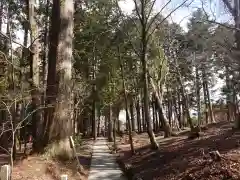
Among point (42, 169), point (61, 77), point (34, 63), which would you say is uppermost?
point (34, 63)

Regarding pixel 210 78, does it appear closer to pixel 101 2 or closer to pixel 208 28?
pixel 208 28

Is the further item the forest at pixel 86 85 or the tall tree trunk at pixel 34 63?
the tall tree trunk at pixel 34 63

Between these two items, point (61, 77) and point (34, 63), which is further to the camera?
point (34, 63)

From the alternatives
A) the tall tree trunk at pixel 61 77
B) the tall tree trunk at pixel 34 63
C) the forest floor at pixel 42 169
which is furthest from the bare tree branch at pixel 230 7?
the forest floor at pixel 42 169

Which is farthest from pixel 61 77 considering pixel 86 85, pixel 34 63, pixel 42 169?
pixel 86 85

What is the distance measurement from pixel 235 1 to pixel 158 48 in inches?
471

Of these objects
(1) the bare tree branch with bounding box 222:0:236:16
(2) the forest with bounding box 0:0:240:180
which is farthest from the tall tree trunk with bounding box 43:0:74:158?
(1) the bare tree branch with bounding box 222:0:236:16

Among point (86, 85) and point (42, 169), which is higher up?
point (86, 85)

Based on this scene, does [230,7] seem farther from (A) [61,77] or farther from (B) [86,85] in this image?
(B) [86,85]

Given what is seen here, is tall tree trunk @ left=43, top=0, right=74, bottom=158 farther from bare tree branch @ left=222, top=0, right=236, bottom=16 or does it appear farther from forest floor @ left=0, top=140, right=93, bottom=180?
bare tree branch @ left=222, top=0, right=236, bottom=16

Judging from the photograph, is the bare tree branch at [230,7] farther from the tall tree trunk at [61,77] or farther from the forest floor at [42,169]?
the forest floor at [42,169]

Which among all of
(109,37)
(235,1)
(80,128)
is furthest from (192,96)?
(235,1)

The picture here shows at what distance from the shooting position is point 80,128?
42.1 m

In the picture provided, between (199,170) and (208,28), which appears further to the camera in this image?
(208,28)
